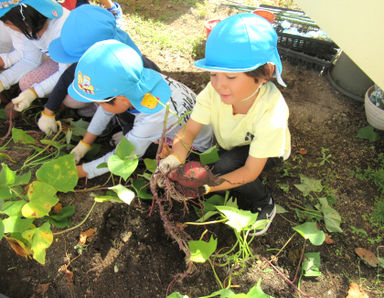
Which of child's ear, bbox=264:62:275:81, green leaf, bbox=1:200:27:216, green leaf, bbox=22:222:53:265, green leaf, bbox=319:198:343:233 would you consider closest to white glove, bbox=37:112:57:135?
green leaf, bbox=1:200:27:216

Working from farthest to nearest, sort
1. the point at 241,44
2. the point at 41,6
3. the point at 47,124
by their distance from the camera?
the point at 47,124 < the point at 41,6 < the point at 241,44

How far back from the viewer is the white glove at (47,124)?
1777 millimetres

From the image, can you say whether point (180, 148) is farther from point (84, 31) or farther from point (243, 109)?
point (84, 31)

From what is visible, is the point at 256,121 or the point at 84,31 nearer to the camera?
the point at 256,121

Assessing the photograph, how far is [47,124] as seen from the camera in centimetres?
178

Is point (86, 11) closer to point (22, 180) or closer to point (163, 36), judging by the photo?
point (22, 180)

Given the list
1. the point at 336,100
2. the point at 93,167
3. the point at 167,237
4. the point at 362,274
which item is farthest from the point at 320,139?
the point at 93,167

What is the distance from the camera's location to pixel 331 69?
7.60ft

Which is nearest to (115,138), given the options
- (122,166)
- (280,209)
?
(122,166)

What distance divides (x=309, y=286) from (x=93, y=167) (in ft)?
3.94

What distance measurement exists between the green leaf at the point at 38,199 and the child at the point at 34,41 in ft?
3.00

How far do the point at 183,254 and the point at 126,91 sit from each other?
0.81 m

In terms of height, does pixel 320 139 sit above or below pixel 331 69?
below

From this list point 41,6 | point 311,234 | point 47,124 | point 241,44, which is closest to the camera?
point 241,44
